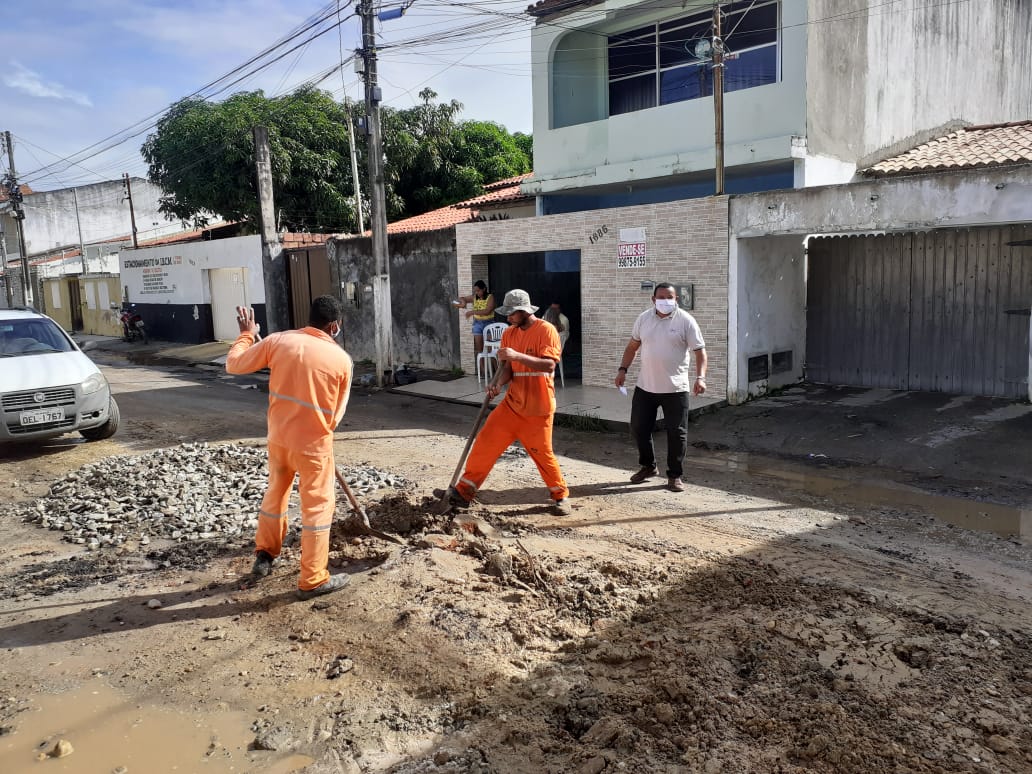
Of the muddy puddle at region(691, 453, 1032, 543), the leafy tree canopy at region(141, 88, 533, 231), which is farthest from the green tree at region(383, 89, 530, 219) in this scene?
the muddy puddle at region(691, 453, 1032, 543)

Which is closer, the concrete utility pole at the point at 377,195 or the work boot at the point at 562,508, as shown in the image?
the work boot at the point at 562,508

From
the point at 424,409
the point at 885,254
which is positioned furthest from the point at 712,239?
the point at 424,409

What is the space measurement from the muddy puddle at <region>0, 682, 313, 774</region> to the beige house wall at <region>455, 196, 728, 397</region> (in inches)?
327

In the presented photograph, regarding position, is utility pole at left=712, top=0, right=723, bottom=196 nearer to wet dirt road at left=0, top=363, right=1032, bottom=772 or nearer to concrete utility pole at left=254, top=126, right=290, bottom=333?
wet dirt road at left=0, top=363, right=1032, bottom=772

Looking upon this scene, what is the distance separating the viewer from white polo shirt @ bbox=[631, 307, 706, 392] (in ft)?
23.3

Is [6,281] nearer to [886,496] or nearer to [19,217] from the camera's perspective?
[19,217]

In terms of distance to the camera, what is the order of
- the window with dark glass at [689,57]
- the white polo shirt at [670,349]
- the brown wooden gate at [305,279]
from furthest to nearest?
the brown wooden gate at [305,279]
the window with dark glass at [689,57]
the white polo shirt at [670,349]

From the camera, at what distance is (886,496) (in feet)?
23.1

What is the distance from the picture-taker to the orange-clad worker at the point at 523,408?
6.27 m

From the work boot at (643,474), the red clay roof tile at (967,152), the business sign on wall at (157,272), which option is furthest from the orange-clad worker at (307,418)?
the business sign on wall at (157,272)

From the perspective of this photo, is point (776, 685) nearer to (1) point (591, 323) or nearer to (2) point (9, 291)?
(1) point (591, 323)

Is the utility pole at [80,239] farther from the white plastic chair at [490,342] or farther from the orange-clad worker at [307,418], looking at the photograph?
the orange-clad worker at [307,418]

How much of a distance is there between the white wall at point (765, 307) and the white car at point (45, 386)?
7907 mm

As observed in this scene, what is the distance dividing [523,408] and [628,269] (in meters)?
5.92
